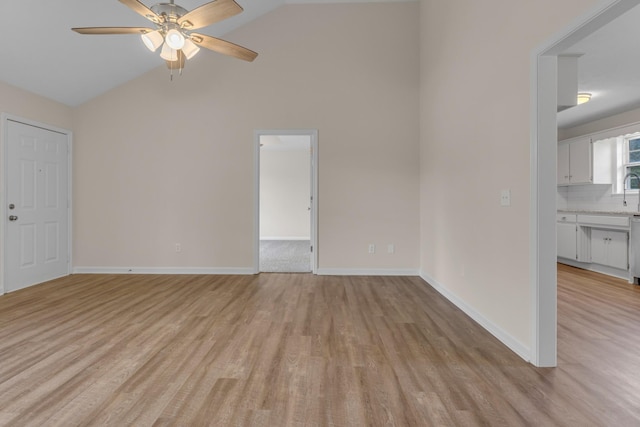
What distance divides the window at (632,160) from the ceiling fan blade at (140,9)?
22.4 feet

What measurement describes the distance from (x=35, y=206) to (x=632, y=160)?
9085 millimetres

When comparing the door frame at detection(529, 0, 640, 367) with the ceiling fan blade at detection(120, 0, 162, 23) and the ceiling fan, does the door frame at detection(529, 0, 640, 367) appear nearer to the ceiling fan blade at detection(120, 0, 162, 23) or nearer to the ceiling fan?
the ceiling fan

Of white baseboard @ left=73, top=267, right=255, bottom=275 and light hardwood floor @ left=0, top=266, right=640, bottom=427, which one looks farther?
white baseboard @ left=73, top=267, right=255, bottom=275

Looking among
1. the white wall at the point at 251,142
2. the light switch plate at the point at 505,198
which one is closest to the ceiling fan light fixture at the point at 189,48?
the white wall at the point at 251,142

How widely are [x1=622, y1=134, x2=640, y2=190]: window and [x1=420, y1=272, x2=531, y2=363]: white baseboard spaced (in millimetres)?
4096

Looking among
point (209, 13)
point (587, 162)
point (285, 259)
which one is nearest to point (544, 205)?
point (209, 13)

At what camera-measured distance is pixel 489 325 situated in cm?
255

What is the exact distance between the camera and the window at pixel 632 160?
4.89 metres

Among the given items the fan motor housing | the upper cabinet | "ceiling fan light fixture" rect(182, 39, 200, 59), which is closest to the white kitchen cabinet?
the upper cabinet

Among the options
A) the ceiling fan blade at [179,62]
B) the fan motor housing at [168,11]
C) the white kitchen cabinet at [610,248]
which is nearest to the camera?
the fan motor housing at [168,11]

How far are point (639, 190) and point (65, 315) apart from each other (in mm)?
7834

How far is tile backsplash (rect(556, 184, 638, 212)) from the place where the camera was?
4965mm

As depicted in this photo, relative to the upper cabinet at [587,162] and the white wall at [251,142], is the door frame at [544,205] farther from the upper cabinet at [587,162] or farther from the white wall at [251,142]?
the upper cabinet at [587,162]

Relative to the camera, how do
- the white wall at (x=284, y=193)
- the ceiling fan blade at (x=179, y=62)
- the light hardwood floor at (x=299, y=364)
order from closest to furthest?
the light hardwood floor at (x=299, y=364)
the ceiling fan blade at (x=179, y=62)
the white wall at (x=284, y=193)
